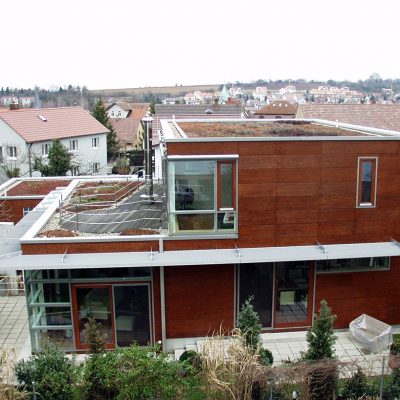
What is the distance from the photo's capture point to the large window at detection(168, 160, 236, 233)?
1045cm

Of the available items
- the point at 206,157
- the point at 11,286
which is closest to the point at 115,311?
the point at 206,157

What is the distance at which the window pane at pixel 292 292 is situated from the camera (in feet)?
37.6

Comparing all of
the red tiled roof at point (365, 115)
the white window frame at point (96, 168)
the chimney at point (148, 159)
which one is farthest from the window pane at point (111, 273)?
the white window frame at point (96, 168)

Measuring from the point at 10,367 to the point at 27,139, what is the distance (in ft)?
91.9

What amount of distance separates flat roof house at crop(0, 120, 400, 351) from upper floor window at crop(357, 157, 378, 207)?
0.08 feet

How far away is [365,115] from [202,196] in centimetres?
2434

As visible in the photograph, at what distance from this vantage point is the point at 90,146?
134 feet

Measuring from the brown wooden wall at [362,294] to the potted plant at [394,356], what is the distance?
173 centimetres

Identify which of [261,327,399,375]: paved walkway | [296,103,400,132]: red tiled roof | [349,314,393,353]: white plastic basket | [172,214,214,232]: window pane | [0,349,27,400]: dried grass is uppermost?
[296,103,400,132]: red tiled roof

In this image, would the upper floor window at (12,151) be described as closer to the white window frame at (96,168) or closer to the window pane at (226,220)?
the white window frame at (96,168)

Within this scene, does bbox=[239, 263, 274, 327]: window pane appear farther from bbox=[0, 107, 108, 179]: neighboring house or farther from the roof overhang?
bbox=[0, 107, 108, 179]: neighboring house

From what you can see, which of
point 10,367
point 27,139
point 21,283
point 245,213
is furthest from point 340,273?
point 27,139

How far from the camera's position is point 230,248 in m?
10.9

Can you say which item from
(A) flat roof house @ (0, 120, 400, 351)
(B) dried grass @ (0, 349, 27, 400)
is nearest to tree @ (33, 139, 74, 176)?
(A) flat roof house @ (0, 120, 400, 351)
